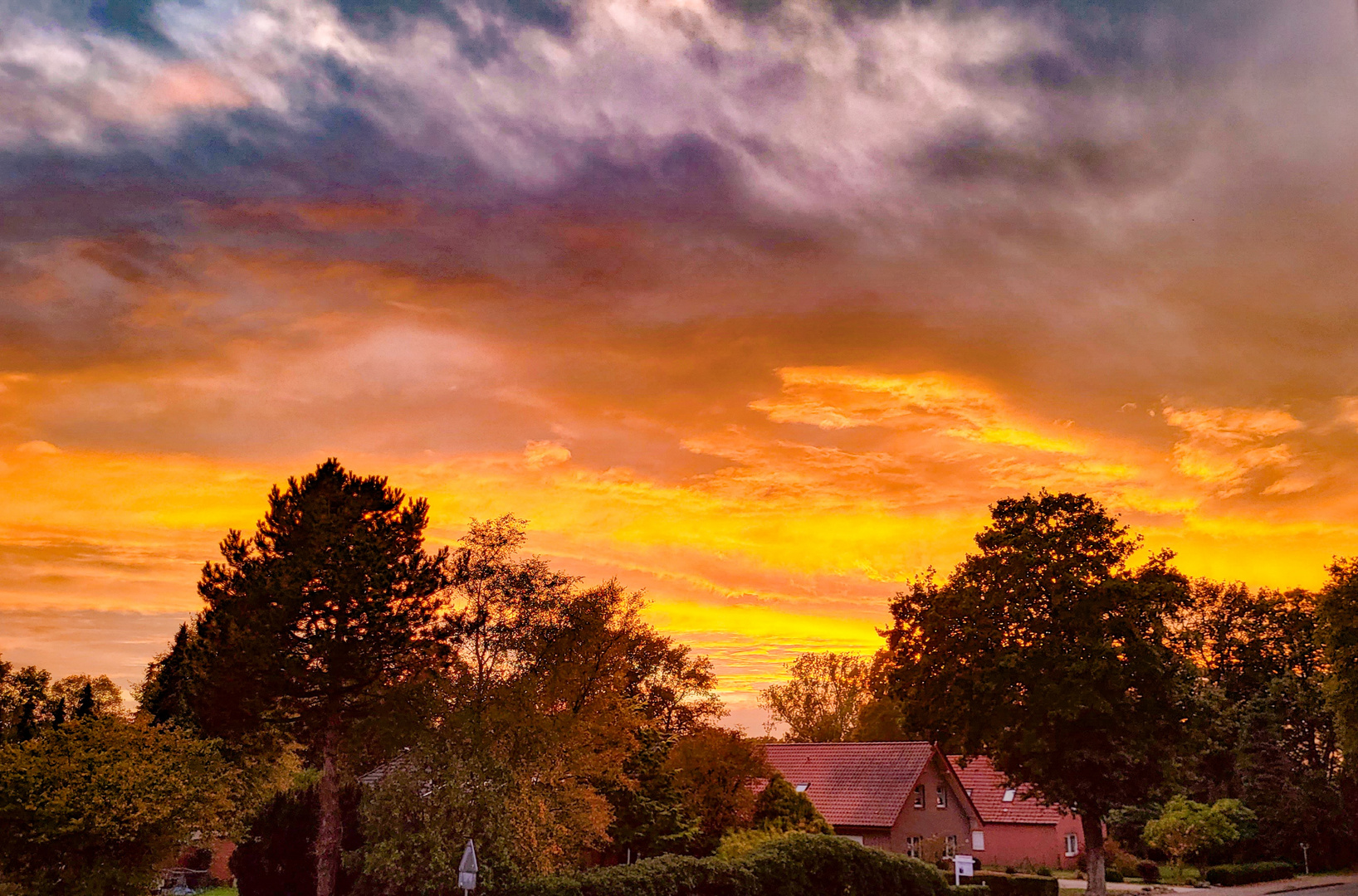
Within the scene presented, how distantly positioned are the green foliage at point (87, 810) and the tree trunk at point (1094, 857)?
39393 millimetres

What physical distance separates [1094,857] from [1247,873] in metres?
24.9

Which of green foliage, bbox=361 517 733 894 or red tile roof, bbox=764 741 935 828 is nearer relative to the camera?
green foliage, bbox=361 517 733 894

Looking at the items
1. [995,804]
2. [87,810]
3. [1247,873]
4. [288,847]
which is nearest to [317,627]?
[288,847]

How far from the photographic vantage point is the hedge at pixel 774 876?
29.2m

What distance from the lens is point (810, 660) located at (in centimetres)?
11400

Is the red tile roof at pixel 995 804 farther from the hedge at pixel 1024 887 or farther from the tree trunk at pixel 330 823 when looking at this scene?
the tree trunk at pixel 330 823

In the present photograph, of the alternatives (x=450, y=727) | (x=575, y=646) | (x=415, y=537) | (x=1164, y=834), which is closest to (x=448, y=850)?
(x=450, y=727)

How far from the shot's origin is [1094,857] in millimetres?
48906

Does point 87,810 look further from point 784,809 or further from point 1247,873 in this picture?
point 1247,873

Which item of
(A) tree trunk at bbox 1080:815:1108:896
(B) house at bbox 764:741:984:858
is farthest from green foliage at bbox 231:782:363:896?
(A) tree trunk at bbox 1080:815:1108:896

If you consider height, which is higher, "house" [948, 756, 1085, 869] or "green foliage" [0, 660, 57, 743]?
"green foliage" [0, 660, 57, 743]

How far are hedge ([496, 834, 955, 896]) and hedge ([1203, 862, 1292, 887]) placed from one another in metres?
33.3

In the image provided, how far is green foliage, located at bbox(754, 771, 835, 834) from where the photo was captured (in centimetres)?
5016

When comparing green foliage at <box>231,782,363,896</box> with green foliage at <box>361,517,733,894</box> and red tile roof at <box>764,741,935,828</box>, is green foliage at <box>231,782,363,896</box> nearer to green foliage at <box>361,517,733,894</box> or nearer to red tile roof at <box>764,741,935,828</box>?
green foliage at <box>361,517,733,894</box>
